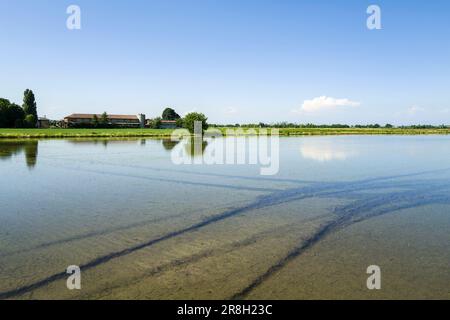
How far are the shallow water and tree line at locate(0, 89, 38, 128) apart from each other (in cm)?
8669

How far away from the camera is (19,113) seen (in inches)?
3664

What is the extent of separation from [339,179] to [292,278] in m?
12.1

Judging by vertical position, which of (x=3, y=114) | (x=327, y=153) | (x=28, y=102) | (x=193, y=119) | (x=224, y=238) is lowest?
(x=224, y=238)

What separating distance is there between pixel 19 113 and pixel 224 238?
101 m

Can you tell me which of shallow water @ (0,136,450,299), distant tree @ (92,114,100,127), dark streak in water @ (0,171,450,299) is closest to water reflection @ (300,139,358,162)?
dark streak in water @ (0,171,450,299)

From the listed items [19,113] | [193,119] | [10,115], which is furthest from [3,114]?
[193,119]

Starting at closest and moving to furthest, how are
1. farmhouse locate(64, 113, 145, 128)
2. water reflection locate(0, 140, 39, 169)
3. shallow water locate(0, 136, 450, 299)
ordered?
shallow water locate(0, 136, 450, 299) < water reflection locate(0, 140, 39, 169) < farmhouse locate(64, 113, 145, 128)

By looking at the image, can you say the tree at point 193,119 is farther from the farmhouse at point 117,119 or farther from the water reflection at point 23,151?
the farmhouse at point 117,119

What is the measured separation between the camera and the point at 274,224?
9461 millimetres

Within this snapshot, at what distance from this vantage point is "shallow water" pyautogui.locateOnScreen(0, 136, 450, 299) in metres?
5.78

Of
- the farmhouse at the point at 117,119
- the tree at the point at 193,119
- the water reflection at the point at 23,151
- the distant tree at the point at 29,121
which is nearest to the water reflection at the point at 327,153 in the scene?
the water reflection at the point at 23,151

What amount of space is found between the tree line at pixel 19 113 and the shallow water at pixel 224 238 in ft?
284

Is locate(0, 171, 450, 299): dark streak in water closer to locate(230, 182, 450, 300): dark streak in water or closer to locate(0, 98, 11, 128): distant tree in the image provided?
locate(230, 182, 450, 300): dark streak in water

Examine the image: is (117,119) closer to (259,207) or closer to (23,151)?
(23,151)
